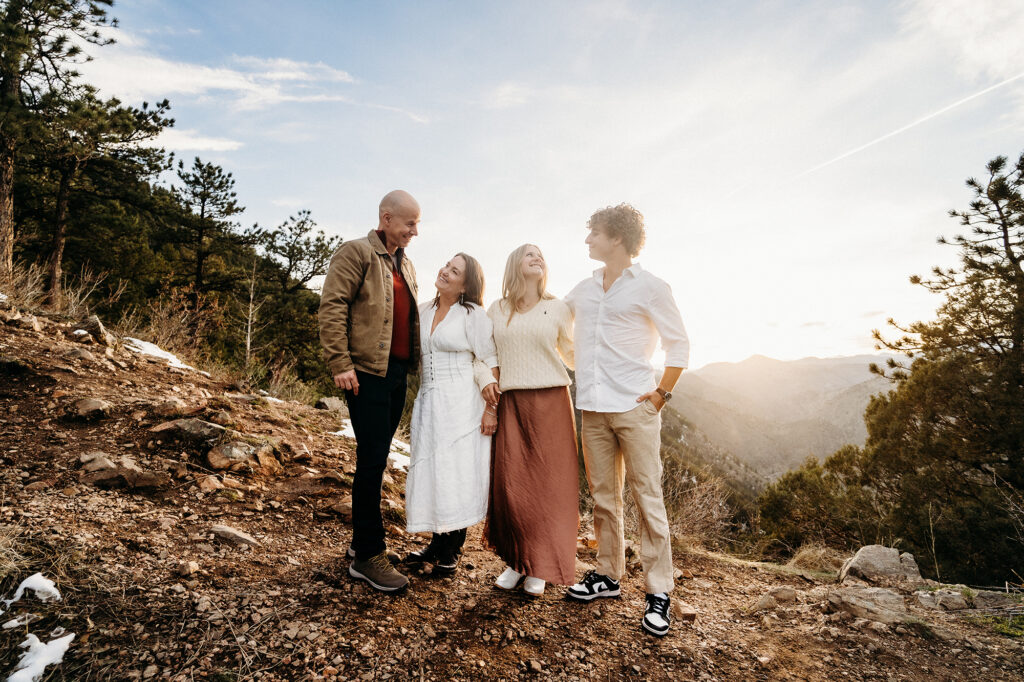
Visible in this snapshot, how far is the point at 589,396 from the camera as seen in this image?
8.43ft

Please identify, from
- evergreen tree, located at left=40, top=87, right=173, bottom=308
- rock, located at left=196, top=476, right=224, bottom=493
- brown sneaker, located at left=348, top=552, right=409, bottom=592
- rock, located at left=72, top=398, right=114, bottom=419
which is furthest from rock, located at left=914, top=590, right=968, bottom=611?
evergreen tree, located at left=40, top=87, right=173, bottom=308

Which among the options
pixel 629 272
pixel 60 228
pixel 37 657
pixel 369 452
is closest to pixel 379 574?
pixel 369 452

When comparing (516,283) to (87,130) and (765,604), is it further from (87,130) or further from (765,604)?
(87,130)

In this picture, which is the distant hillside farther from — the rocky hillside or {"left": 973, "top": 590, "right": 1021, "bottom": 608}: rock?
the rocky hillside

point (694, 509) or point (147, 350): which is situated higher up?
point (147, 350)

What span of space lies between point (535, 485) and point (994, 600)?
3337mm

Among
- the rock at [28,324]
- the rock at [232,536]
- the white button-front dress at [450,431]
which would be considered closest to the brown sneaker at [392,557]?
the white button-front dress at [450,431]

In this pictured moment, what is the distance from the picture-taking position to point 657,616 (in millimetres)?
2385

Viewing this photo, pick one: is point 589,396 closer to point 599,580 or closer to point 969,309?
point 599,580

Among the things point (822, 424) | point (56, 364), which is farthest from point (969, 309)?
point (822, 424)

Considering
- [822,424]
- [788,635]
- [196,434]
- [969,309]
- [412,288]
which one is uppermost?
[969,309]

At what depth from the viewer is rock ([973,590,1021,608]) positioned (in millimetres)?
3053

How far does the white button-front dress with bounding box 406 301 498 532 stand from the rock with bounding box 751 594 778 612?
194cm

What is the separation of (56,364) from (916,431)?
14.2 meters
